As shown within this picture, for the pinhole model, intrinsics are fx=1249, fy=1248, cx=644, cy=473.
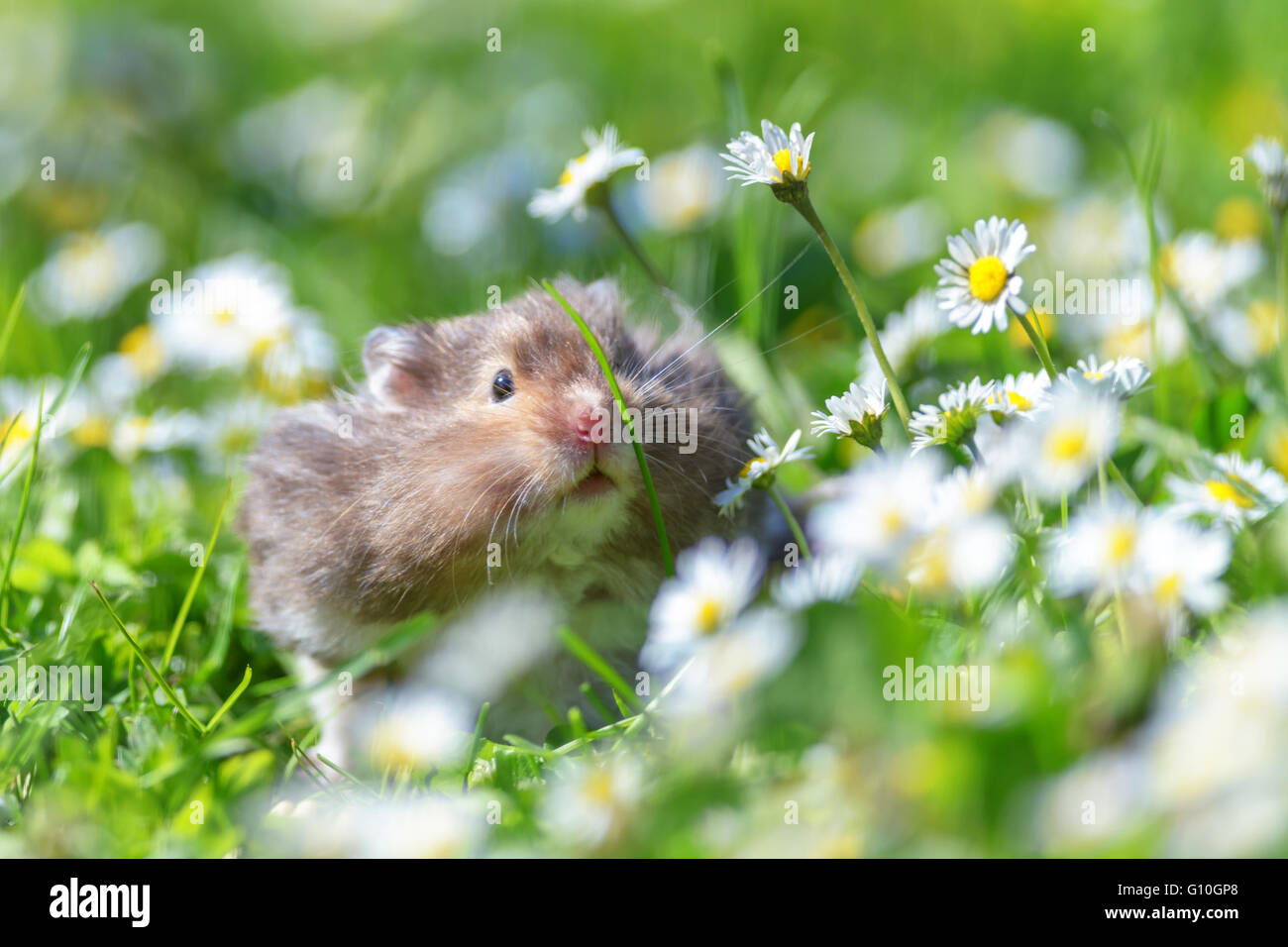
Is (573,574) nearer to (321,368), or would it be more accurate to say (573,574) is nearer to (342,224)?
(321,368)

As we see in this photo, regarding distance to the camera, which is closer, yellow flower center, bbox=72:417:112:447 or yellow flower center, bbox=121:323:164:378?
yellow flower center, bbox=72:417:112:447

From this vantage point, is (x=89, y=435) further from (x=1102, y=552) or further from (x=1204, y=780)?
(x=1204, y=780)

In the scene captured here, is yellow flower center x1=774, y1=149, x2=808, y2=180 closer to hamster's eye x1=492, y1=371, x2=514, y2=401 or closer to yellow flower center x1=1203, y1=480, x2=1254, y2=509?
hamster's eye x1=492, y1=371, x2=514, y2=401

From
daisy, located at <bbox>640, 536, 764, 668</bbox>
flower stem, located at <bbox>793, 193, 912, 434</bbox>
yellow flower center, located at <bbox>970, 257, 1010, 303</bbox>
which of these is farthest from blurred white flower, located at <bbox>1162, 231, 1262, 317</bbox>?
daisy, located at <bbox>640, 536, 764, 668</bbox>

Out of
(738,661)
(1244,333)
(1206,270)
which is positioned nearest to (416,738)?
(738,661)

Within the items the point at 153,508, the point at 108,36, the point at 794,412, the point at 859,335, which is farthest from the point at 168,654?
the point at 108,36

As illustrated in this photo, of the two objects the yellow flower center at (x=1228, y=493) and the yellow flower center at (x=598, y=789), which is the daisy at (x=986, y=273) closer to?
the yellow flower center at (x=1228, y=493)

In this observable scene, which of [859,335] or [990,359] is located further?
[859,335]
